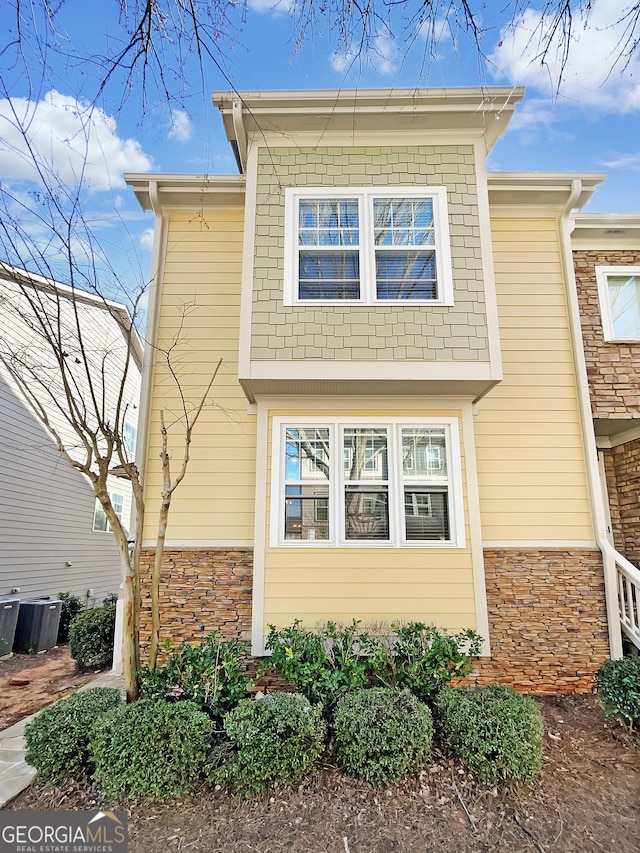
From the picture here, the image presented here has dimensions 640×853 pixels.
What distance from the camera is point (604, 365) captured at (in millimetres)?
7320

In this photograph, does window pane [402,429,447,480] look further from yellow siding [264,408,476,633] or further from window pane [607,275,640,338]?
window pane [607,275,640,338]

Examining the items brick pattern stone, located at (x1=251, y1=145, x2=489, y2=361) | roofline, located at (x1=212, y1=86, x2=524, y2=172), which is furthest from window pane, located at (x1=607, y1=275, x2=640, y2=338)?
roofline, located at (x1=212, y1=86, x2=524, y2=172)

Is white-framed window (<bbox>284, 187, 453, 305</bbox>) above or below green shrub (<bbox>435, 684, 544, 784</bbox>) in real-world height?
above

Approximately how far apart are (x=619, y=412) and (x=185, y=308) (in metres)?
6.71

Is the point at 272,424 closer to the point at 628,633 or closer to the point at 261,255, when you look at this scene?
the point at 261,255

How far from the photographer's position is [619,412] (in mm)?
7125

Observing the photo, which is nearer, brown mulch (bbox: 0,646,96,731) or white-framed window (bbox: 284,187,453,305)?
brown mulch (bbox: 0,646,96,731)

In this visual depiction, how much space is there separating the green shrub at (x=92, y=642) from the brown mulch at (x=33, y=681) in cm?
19

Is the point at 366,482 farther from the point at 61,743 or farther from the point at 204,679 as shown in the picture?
the point at 61,743

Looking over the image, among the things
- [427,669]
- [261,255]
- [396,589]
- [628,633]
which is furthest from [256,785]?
[261,255]

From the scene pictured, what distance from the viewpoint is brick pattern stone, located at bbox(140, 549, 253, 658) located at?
20.3ft

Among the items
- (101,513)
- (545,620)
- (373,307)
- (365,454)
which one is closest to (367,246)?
(373,307)

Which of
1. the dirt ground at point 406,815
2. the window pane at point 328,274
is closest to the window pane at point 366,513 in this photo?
the dirt ground at point 406,815

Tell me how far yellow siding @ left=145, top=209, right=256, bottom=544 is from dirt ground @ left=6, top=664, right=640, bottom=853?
3.09m
